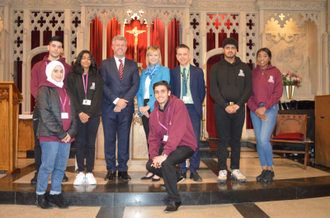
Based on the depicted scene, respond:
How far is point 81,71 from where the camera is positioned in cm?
293

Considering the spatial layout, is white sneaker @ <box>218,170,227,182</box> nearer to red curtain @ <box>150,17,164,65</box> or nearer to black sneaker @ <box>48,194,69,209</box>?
black sneaker @ <box>48,194,69,209</box>

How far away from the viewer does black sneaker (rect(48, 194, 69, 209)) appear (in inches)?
96.1

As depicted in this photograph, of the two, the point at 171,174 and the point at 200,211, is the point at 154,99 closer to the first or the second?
the point at 171,174

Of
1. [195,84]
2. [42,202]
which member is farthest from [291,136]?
[42,202]

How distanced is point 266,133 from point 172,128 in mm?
1240

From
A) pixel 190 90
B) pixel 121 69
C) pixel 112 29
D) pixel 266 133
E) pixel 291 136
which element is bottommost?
→ pixel 291 136

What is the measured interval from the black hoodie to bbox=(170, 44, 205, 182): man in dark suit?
17 cm

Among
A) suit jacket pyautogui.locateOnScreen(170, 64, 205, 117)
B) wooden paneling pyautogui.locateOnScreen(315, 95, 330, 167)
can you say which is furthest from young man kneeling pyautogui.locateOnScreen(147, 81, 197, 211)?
wooden paneling pyautogui.locateOnScreen(315, 95, 330, 167)

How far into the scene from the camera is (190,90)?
3086mm

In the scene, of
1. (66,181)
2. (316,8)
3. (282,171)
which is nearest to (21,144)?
(66,181)

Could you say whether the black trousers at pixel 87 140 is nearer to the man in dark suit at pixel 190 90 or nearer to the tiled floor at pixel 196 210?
the tiled floor at pixel 196 210

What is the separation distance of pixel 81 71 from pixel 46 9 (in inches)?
209

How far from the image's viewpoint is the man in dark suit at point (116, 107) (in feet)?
9.91

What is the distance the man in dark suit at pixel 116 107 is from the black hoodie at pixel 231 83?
93 cm
